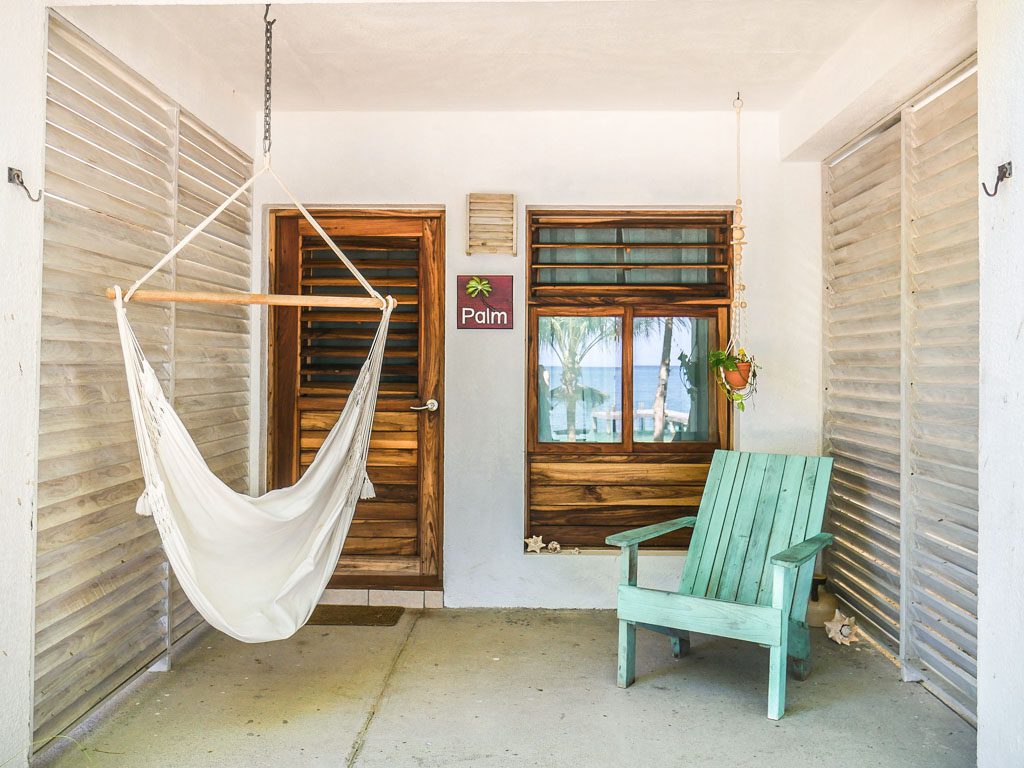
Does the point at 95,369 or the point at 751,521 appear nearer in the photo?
the point at 95,369

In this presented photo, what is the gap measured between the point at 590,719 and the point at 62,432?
77.7 inches

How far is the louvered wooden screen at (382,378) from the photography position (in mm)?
3811

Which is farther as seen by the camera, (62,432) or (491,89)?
(491,89)

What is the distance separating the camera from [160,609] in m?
2.93

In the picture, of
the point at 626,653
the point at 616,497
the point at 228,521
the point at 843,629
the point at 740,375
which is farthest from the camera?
the point at 616,497

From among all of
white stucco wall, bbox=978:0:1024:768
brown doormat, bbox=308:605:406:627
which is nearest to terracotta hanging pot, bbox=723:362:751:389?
white stucco wall, bbox=978:0:1024:768

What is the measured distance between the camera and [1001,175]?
194 centimetres

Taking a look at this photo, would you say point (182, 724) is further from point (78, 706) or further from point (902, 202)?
point (902, 202)

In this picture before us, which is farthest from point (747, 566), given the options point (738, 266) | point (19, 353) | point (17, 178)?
point (17, 178)

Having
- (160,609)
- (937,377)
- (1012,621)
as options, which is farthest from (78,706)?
(937,377)

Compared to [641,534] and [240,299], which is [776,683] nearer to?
[641,534]

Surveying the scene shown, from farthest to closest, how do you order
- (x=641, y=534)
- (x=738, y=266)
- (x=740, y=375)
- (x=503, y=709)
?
(x=738, y=266)
(x=740, y=375)
(x=641, y=534)
(x=503, y=709)

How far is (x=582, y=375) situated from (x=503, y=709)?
1.75 meters

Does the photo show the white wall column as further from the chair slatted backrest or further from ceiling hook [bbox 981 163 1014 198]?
ceiling hook [bbox 981 163 1014 198]
